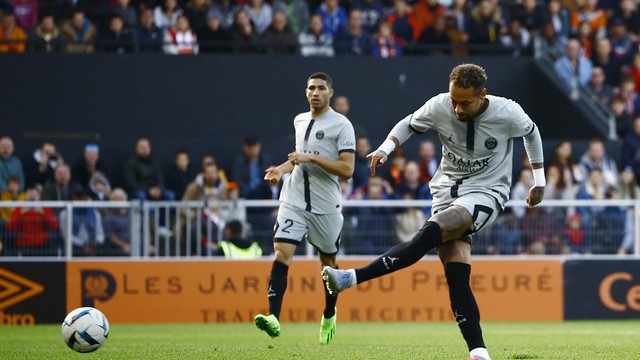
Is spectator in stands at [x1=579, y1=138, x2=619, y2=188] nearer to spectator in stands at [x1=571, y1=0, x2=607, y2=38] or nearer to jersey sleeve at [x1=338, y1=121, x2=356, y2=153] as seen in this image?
spectator in stands at [x1=571, y1=0, x2=607, y2=38]

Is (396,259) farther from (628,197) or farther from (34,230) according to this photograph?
(628,197)

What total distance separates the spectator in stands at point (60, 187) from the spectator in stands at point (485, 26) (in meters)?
7.94

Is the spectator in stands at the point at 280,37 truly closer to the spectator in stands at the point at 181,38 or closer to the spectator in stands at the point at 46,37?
the spectator in stands at the point at 181,38

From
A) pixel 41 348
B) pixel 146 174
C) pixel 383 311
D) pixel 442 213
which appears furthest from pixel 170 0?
pixel 442 213

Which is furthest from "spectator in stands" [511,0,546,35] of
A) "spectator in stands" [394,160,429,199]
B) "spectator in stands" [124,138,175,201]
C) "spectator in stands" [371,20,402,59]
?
"spectator in stands" [124,138,175,201]

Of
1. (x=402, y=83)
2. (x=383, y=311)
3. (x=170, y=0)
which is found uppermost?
(x=170, y=0)

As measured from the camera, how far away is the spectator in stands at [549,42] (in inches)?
867

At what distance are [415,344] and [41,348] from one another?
350 cm

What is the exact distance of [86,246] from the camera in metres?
16.5

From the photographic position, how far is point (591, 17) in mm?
23531

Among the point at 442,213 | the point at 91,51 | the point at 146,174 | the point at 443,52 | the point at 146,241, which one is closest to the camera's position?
the point at 442,213

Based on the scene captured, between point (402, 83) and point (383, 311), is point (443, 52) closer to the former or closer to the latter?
point (402, 83)

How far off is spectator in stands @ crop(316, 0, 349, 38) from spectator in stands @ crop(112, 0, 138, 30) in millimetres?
3219

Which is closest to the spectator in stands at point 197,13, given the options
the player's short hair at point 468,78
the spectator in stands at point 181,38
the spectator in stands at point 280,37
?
the spectator in stands at point 181,38
